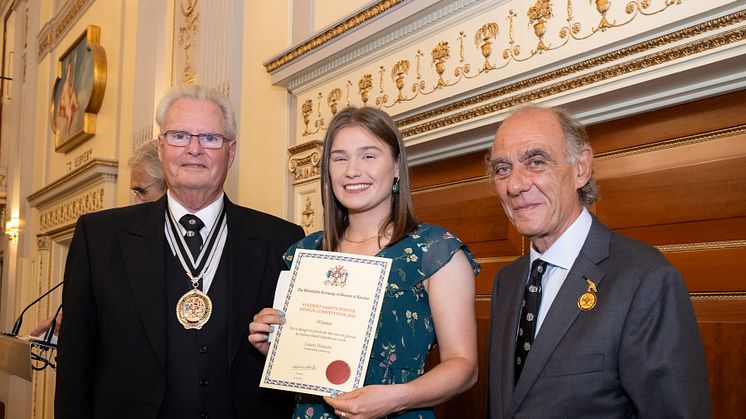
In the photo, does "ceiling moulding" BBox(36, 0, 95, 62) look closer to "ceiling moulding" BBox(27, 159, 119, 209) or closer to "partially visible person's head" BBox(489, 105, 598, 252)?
"ceiling moulding" BBox(27, 159, 119, 209)

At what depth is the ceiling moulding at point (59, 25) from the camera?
8.87 metres

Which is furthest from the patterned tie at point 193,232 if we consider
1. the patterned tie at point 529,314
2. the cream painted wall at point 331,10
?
the cream painted wall at point 331,10

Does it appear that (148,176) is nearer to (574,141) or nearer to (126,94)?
(574,141)

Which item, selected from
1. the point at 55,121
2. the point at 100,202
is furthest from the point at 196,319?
the point at 55,121

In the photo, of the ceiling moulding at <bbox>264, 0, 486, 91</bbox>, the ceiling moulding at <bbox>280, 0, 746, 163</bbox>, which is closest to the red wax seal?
the ceiling moulding at <bbox>280, 0, 746, 163</bbox>

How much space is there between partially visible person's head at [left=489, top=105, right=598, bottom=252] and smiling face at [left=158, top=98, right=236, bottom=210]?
44.3 inches

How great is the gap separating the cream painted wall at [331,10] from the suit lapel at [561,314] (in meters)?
2.37

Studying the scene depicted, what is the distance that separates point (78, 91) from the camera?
8359 mm

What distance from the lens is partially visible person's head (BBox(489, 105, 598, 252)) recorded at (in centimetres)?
190

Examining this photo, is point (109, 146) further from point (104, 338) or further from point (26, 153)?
point (104, 338)

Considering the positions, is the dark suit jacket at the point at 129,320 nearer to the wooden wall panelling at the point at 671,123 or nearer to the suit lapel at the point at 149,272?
the suit lapel at the point at 149,272

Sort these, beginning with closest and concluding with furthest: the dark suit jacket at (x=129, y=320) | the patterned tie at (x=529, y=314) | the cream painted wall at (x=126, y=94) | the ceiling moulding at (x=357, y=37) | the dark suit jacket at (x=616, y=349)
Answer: the dark suit jacket at (x=616, y=349)
the patterned tie at (x=529, y=314)
the dark suit jacket at (x=129, y=320)
the ceiling moulding at (x=357, y=37)
the cream painted wall at (x=126, y=94)

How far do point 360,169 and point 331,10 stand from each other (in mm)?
2219

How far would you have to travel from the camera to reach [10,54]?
13.7 meters
